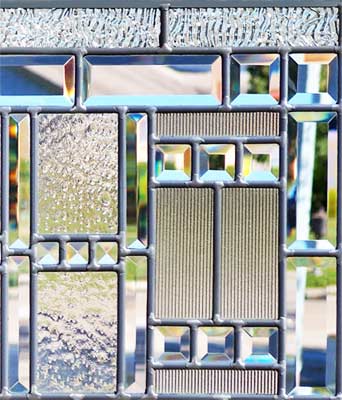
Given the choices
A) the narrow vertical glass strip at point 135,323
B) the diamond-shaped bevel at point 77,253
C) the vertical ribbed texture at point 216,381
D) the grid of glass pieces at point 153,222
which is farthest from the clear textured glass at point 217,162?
the vertical ribbed texture at point 216,381

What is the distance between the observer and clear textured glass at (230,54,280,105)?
306 cm

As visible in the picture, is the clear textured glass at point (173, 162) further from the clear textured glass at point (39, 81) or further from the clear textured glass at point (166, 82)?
the clear textured glass at point (39, 81)

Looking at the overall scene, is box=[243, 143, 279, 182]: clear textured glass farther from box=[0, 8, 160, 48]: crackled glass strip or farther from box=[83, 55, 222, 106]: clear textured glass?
box=[0, 8, 160, 48]: crackled glass strip

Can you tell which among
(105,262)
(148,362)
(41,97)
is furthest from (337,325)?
(41,97)

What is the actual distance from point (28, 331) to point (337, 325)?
128 centimetres

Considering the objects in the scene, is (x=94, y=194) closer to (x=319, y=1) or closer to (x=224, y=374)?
(x=224, y=374)

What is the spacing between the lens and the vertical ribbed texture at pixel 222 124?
10.1 feet

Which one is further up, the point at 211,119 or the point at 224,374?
the point at 211,119

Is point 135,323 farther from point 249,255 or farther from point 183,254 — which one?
point 249,255

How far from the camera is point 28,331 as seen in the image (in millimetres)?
3123

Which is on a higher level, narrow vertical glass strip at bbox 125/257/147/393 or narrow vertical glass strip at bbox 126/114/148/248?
narrow vertical glass strip at bbox 126/114/148/248

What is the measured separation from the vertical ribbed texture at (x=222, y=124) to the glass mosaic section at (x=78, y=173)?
10.3 inches

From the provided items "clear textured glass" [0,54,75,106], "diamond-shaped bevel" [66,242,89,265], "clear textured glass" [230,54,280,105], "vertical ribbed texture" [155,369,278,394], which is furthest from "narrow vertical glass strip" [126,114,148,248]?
"vertical ribbed texture" [155,369,278,394]

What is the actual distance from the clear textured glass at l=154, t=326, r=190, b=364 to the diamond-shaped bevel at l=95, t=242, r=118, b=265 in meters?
0.34
